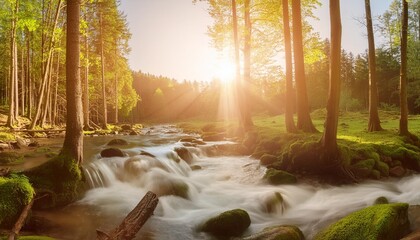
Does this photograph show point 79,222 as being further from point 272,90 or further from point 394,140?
point 272,90

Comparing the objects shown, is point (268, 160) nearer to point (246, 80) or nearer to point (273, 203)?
point (273, 203)

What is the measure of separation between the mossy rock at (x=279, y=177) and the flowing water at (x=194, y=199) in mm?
296

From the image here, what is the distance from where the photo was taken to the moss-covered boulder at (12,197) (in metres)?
5.79

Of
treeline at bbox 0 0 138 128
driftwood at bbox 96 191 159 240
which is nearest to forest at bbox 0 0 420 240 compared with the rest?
driftwood at bbox 96 191 159 240

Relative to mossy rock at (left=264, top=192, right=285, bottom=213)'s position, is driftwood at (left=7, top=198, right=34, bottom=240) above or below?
above

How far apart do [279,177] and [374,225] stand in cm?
572

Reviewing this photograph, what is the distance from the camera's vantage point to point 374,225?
202 inches

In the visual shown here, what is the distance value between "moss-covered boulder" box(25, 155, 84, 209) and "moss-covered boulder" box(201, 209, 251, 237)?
3.60 metres

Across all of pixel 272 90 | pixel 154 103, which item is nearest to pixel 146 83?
pixel 154 103

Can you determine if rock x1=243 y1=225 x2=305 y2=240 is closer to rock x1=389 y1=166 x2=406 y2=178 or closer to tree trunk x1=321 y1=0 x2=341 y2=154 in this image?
tree trunk x1=321 y1=0 x2=341 y2=154

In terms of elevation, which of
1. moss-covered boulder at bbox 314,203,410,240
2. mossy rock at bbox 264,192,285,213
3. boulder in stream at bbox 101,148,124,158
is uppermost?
boulder in stream at bbox 101,148,124,158

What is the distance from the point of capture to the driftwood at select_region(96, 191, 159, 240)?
14.0 ft

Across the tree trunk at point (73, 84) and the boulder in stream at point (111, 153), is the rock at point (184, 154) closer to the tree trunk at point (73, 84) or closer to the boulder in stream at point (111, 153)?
the boulder in stream at point (111, 153)

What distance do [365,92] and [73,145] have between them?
202ft
